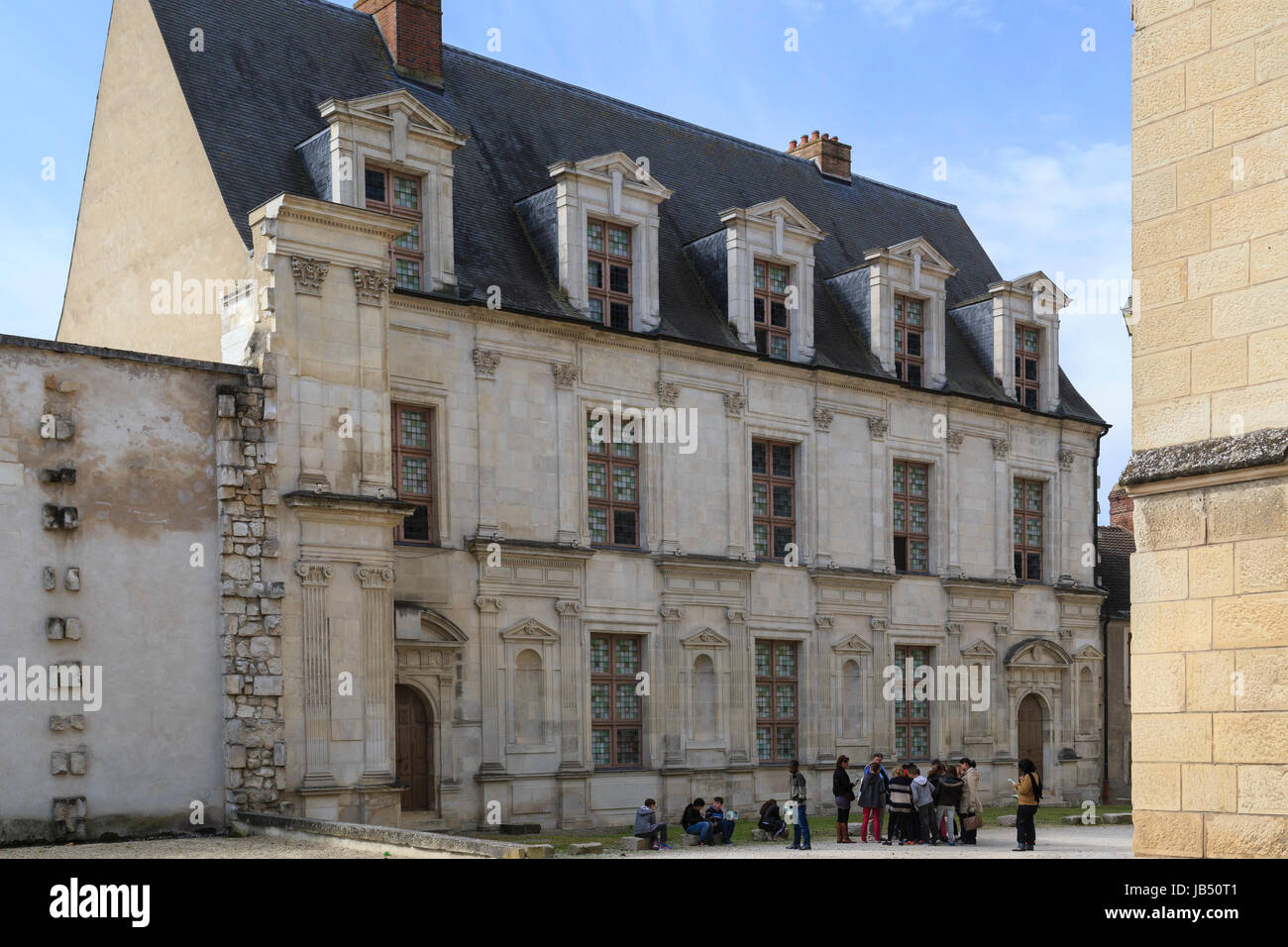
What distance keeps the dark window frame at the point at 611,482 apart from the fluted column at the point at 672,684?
1.36m

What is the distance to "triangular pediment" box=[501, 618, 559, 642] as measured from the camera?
24.2 meters

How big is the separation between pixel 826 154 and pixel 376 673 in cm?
1991

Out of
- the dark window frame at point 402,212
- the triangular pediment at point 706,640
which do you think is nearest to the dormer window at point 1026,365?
the triangular pediment at point 706,640

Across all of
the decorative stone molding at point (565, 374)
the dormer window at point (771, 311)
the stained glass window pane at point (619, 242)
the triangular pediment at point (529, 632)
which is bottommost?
the triangular pediment at point (529, 632)

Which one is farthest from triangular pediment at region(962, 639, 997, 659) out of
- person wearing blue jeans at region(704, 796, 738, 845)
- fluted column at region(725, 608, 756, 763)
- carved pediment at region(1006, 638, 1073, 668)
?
person wearing blue jeans at region(704, 796, 738, 845)

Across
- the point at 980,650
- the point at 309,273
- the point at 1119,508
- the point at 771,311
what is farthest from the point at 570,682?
the point at 1119,508

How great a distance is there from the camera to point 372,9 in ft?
92.7

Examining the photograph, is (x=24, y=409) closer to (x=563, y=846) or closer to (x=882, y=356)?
(x=563, y=846)

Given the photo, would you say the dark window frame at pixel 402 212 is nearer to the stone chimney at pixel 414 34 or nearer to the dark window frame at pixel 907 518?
the stone chimney at pixel 414 34

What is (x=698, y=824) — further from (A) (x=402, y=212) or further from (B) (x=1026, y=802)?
(A) (x=402, y=212)

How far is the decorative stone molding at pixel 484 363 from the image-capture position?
2431 centimetres

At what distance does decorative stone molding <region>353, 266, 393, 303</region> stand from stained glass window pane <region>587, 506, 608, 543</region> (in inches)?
257
